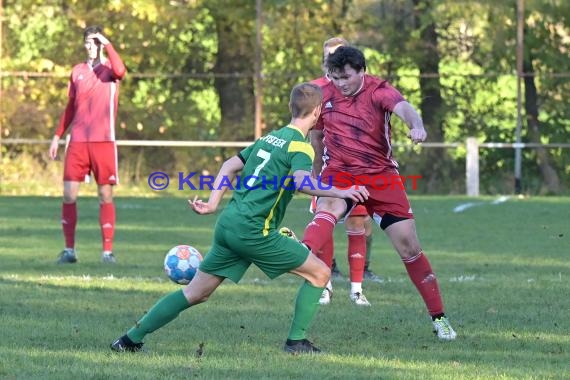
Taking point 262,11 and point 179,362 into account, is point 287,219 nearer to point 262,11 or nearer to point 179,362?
point 262,11

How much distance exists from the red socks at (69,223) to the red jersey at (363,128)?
4.43 meters

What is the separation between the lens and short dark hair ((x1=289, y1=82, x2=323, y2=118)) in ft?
21.7

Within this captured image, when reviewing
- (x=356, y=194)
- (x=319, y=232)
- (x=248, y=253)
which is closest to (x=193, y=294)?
(x=248, y=253)

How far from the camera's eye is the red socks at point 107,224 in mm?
12156

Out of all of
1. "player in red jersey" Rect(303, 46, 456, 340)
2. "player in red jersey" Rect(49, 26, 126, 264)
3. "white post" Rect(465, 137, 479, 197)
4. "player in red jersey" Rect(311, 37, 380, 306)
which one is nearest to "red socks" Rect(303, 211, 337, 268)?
"player in red jersey" Rect(303, 46, 456, 340)

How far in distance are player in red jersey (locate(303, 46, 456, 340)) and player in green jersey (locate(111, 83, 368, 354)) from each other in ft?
3.15

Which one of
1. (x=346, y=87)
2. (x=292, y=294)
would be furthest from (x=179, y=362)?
(x=292, y=294)

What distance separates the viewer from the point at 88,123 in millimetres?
12273

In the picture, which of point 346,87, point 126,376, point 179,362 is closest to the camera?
point 126,376

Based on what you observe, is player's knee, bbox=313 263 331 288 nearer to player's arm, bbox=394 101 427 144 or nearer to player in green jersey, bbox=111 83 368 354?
player in green jersey, bbox=111 83 368 354

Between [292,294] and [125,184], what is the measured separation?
15636 millimetres

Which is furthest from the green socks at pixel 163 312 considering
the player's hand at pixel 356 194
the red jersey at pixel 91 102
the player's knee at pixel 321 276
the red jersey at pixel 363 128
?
the red jersey at pixel 91 102

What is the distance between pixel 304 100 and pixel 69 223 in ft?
19.4

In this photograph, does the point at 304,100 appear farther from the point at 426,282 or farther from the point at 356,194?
the point at 426,282
